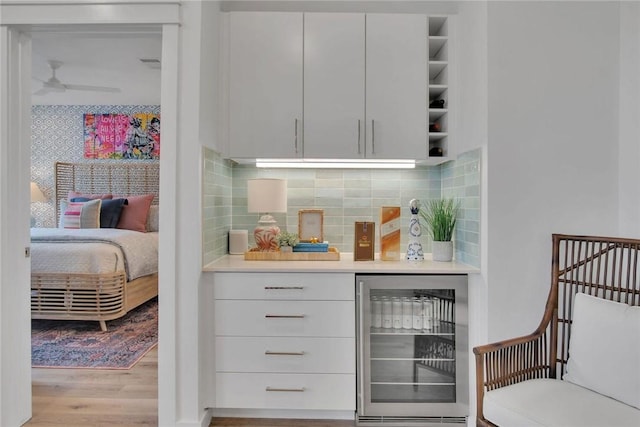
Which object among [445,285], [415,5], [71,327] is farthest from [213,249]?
[71,327]

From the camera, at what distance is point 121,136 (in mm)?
5703

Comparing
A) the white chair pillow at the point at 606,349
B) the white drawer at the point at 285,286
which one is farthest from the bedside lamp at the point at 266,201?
the white chair pillow at the point at 606,349

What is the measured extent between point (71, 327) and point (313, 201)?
2.86 meters

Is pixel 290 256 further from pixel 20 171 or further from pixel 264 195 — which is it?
pixel 20 171

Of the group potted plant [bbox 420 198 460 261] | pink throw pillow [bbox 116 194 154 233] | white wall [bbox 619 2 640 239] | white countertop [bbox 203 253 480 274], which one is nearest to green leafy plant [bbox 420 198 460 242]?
potted plant [bbox 420 198 460 261]

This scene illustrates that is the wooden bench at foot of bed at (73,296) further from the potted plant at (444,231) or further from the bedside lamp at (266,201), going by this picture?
the potted plant at (444,231)

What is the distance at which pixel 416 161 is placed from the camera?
2.60m

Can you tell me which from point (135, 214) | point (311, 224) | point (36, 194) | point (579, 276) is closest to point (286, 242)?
point (311, 224)

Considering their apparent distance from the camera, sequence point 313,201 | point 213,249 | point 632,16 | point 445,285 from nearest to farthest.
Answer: point 632,16, point 445,285, point 213,249, point 313,201

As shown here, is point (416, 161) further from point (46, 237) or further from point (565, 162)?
point (46, 237)

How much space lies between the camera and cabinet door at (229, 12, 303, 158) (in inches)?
97.4

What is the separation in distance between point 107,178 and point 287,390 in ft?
15.1

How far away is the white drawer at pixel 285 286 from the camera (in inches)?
88.7

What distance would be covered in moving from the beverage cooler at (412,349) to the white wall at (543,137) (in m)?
0.24
